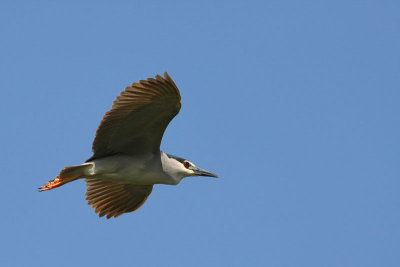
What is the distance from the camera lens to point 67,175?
11.7 meters

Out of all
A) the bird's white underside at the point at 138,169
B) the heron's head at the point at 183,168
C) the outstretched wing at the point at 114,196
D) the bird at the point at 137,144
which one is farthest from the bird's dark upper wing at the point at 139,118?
the outstretched wing at the point at 114,196

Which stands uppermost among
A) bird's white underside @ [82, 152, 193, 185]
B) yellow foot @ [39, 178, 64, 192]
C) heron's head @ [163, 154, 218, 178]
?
heron's head @ [163, 154, 218, 178]

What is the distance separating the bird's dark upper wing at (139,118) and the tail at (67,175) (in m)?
0.42

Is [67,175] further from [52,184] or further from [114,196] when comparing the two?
[114,196]

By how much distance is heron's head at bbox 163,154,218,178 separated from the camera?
12.6 m

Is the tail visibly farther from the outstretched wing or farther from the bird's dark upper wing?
the outstretched wing

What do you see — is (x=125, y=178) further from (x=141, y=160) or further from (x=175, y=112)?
(x=175, y=112)

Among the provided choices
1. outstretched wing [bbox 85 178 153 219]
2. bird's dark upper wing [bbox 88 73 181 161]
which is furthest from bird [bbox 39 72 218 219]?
outstretched wing [bbox 85 178 153 219]

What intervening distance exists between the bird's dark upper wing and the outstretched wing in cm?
161

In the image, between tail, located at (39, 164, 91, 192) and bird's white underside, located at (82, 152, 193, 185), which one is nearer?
tail, located at (39, 164, 91, 192)

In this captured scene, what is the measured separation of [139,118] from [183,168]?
172 cm

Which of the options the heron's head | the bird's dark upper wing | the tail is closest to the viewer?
the bird's dark upper wing

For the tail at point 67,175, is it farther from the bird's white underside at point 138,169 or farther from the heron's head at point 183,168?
the heron's head at point 183,168

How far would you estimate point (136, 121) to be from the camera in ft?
38.3
